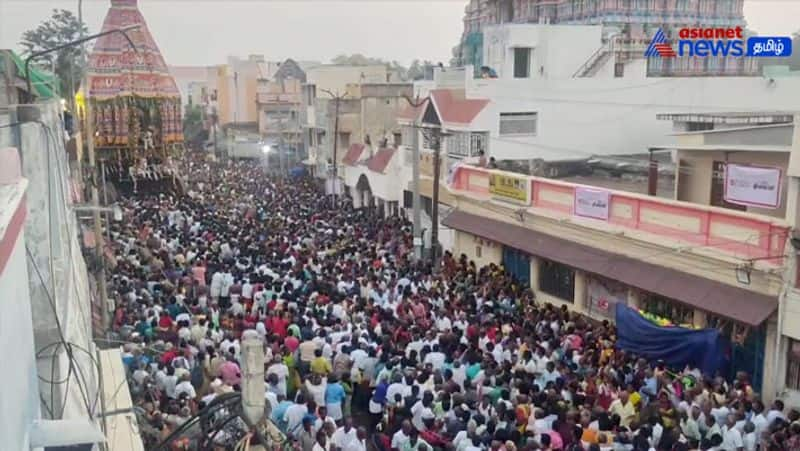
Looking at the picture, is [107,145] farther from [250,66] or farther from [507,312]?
[250,66]

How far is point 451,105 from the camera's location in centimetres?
2384

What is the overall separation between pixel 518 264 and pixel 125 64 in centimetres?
2091

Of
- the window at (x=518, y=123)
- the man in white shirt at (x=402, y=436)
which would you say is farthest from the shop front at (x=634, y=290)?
the window at (x=518, y=123)

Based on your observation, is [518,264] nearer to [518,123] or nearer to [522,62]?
[518,123]

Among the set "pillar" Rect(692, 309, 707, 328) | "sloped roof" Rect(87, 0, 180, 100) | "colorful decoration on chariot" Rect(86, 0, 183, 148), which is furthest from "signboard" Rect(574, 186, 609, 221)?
Answer: "colorful decoration on chariot" Rect(86, 0, 183, 148)

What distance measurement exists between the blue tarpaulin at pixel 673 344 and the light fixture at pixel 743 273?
102cm

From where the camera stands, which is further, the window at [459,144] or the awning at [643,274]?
the window at [459,144]

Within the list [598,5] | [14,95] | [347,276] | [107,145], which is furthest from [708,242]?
[598,5]

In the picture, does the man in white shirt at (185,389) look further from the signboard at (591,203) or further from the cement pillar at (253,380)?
the signboard at (591,203)

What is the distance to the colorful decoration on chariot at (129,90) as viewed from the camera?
102 ft

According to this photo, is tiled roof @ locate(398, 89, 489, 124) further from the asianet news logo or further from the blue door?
the asianet news logo

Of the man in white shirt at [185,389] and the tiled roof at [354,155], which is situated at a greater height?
the tiled roof at [354,155]

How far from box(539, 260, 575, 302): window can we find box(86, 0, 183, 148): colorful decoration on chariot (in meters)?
20.7

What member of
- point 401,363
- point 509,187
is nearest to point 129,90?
point 509,187
